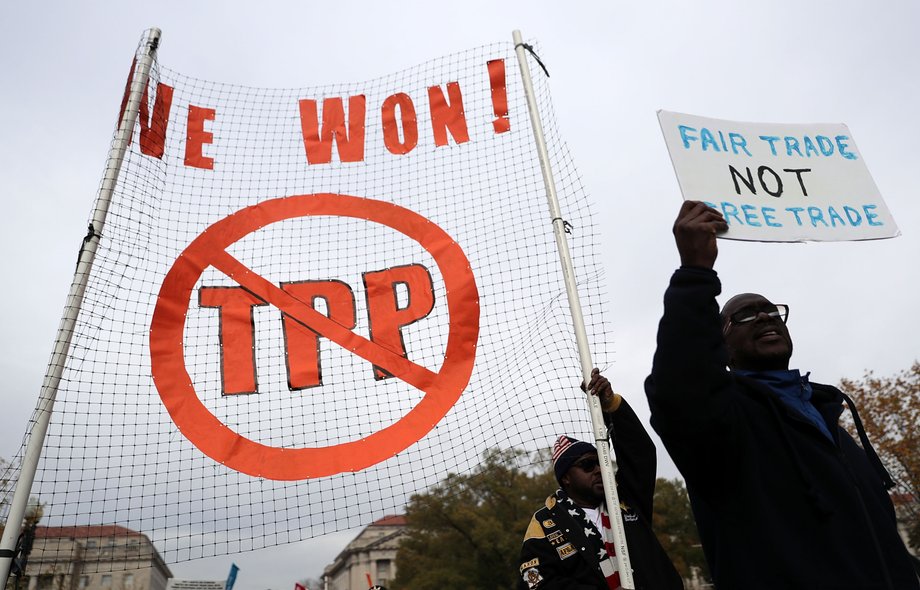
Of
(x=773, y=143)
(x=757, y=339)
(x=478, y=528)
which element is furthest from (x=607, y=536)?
(x=478, y=528)

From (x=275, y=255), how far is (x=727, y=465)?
300 cm

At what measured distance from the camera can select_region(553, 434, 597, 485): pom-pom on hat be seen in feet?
10.5

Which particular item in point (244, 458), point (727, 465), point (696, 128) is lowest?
point (727, 465)

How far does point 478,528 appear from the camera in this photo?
2175 cm

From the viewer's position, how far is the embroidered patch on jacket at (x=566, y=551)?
106 inches

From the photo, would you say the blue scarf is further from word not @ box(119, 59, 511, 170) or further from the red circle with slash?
word not @ box(119, 59, 511, 170)

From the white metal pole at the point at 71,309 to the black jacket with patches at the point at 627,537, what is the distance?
2.30m

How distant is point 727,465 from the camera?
1463mm

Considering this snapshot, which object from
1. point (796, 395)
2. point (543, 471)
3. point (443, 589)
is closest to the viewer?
point (796, 395)

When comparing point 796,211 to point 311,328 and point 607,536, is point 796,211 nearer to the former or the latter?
point 607,536

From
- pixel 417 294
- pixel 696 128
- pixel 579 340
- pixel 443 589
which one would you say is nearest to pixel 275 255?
pixel 417 294

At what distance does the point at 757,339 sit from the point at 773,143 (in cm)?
134

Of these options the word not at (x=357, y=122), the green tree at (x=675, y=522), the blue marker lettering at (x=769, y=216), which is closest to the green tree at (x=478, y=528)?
the green tree at (x=675, y=522)

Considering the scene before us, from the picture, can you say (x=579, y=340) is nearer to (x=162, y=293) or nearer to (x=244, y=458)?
(x=244, y=458)
